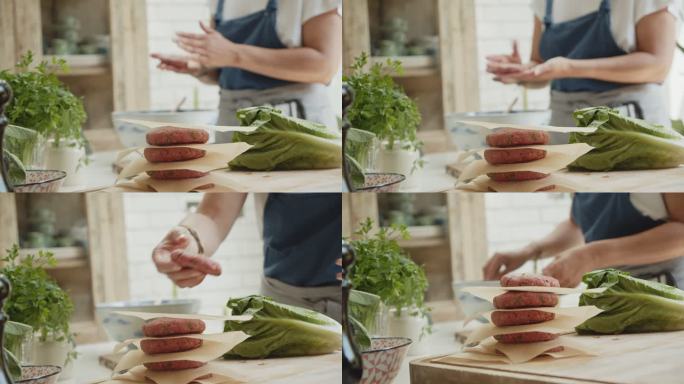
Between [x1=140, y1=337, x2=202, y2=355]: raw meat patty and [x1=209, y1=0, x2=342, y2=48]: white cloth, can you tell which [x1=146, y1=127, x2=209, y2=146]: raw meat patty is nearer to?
[x1=209, y1=0, x2=342, y2=48]: white cloth

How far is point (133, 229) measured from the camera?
2.27 metres

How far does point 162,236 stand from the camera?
7.47ft

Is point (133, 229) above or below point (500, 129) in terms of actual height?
below

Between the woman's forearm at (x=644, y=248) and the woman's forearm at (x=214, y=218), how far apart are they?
78 centimetres

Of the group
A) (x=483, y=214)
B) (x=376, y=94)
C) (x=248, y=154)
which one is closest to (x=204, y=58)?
(x=248, y=154)

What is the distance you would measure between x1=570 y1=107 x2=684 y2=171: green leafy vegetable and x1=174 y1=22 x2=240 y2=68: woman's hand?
0.76 meters

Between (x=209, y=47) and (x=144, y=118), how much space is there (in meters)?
0.21

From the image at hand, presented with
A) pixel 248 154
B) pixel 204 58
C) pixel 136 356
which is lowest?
pixel 136 356

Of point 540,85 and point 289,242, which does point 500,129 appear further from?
point 289,242

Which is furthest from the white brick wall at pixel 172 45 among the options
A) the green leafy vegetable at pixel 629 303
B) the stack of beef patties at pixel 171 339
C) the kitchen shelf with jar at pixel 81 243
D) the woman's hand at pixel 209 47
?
the green leafy vegetable at pixel 629 303

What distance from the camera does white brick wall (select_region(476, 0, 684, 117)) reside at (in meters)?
2.27

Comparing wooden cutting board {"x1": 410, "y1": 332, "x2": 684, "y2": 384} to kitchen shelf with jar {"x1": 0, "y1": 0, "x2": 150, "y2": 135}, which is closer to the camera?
wooden cutting board {"x1": 410, "y1": 332, "x2": 684, "y2": 384}

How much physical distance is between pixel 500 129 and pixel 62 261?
3.28 feet

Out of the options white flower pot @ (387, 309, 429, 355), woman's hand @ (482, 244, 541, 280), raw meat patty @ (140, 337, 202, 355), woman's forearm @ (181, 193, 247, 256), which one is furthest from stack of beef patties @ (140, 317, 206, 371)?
woman's hand @ (482, 244, 541, 280)
